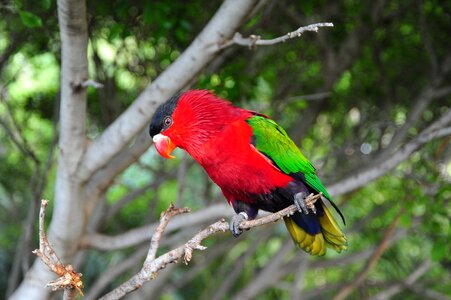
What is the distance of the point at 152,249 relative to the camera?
2211 millimetres

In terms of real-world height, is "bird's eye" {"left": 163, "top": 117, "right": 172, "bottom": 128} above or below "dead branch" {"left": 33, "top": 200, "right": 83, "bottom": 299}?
above

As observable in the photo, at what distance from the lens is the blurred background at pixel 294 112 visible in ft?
12.9

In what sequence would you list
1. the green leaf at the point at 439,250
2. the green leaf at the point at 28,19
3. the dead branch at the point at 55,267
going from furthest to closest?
the green leaf at the point at 439,250 < the green leaf at the point at 28,19 < the dead branch at the point at 55,267

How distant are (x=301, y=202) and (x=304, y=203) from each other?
0.04 meters

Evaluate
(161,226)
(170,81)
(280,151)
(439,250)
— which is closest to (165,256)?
(161,226)

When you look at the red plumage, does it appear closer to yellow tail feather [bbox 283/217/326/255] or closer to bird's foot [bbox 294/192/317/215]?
bird's foot [bbox 294/192/317/215]

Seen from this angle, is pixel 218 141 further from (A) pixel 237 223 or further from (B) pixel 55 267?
(B) pixel 55 267

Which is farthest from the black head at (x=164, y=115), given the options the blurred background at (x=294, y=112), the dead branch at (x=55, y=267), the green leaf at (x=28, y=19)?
the blurred background at (x=294, y=112)

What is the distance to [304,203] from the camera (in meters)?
2.36

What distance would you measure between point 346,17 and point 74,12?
2.91 m

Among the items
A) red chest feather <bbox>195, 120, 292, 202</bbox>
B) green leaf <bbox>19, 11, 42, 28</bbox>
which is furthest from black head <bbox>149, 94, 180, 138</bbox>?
green leaf <bbox>19, 11, 42, 28</bbox>

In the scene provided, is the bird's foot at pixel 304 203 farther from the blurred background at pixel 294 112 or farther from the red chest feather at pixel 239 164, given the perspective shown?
the blurred background at pixel 294 112

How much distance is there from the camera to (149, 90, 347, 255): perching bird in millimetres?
2436

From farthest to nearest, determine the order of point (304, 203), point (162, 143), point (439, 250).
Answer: point (439, 250), point (162, 143), point (304, 203)
